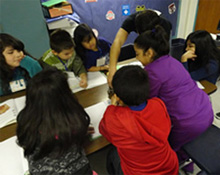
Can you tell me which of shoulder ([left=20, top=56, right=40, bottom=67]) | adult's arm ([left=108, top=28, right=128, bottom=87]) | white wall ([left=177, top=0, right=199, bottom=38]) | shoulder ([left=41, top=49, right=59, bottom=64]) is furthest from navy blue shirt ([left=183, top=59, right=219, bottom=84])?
white wall ([left=177, top=0, right=199, bottom=38])

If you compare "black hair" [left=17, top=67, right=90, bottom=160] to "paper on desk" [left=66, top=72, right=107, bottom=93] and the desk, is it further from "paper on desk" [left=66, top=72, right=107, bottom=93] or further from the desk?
"paper on desk" [left=66, top=72, right=107, bottom=93]

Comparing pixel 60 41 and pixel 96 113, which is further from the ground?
pixel 60 41

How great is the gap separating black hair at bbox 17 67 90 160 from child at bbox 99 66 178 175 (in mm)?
185

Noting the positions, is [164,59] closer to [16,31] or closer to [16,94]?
[16,94]

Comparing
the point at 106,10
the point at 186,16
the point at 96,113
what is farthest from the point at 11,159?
the point at 186,16

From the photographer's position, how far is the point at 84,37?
4.71 ft

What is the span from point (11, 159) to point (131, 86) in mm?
732

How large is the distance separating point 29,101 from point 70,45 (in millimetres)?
690

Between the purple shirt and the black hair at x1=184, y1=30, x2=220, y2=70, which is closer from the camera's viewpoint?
the purple shirt

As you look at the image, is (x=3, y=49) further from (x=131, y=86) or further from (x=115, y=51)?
(x=131, y=86)

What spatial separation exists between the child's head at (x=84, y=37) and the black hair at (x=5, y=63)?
1.47ft

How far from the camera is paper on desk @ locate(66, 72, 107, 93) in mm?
1378

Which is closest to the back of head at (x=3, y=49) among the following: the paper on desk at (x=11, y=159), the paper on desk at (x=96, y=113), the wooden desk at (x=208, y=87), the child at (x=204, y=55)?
the paper on desk at (x=11, y=159)

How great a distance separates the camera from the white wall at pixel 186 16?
3476 mm
